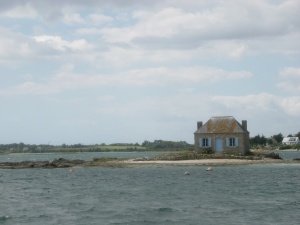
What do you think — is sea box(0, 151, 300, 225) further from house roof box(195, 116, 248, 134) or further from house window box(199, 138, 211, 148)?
house window box(199, 138, 211, 148)

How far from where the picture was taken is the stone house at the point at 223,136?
242 feet

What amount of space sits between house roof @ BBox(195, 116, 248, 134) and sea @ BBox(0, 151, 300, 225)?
1641 centimetres

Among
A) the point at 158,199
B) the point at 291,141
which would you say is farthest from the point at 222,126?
the point at 291,141

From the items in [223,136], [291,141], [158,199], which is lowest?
[158,199]

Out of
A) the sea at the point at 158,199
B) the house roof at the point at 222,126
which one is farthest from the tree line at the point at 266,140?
the sea at the point at 158,199

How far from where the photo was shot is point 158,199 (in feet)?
118

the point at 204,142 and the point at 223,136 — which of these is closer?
the point at 223,136

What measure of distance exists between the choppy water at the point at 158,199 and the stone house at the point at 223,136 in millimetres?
16182

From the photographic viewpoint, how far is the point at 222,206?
32219mm

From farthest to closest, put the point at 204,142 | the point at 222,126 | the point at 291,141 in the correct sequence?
1. the point at 291,141
2. the point at 204,142
3. the point at 222,126

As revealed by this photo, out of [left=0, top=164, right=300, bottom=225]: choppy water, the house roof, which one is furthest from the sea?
the house roof

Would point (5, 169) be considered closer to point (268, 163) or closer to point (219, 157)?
point (219, 157)

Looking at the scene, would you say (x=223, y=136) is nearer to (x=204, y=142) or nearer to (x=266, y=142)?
(x=204, y=142)

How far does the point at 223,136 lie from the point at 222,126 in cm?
177
